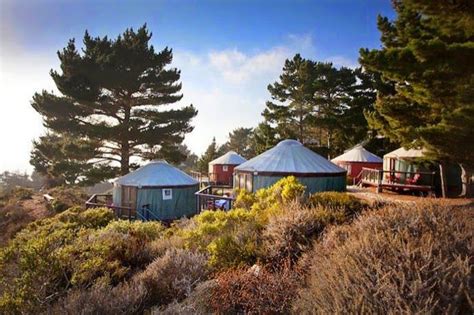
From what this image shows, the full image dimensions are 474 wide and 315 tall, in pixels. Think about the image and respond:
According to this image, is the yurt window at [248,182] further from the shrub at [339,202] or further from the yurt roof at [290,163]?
the shrub at [339,202]

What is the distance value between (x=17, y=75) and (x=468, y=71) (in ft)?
38.1

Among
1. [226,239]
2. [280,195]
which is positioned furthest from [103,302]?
[280,195]

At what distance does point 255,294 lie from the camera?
11.0 feet

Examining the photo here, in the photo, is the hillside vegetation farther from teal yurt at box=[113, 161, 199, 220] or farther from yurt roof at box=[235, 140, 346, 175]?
teal yurt at box=[113, 161, 199, 220]

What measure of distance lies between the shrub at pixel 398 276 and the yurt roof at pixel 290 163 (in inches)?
393

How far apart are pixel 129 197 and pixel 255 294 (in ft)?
41.4

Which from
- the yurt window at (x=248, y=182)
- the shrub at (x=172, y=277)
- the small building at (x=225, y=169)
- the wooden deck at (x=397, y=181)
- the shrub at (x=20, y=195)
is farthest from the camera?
the small building at (x=225, y=169)

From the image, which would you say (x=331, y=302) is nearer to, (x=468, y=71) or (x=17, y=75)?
(x=468, y=71)

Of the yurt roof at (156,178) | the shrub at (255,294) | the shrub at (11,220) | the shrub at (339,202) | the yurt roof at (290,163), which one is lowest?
the shrub at (11,220)

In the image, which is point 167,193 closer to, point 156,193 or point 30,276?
point 156,193

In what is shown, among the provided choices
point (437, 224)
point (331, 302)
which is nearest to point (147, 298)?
point (331, 302)

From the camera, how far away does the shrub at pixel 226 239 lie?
4770mm

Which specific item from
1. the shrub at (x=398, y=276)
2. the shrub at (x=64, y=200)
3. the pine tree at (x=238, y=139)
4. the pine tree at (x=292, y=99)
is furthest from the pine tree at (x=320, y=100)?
the pine tree at (x=238, y=139)

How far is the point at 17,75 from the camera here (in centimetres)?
955
